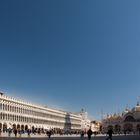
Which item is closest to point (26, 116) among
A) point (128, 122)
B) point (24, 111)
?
point (24, 111)

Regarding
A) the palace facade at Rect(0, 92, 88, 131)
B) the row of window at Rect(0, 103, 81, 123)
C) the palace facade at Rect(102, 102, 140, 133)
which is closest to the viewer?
the palace facade at Rect(0, 92, 88, 131)

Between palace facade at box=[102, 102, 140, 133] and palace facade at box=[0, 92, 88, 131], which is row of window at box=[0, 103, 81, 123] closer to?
palace facade at box=[0, 92, 88, 131]

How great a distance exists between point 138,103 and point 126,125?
1998 cm

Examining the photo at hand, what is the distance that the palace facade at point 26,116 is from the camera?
96.0 metres

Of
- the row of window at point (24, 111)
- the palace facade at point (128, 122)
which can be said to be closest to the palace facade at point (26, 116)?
the row of window at point (24, 111)

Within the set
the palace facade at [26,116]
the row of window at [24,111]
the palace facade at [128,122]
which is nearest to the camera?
the palace facade at [26,116]

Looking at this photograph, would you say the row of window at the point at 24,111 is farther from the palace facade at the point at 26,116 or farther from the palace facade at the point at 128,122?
the palace facade at the point at 128,122

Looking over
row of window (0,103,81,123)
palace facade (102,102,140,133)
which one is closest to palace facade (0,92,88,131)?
row of window (0,103,81,123)

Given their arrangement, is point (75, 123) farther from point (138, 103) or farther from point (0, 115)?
point (0, 115)

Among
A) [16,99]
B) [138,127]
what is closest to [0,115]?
[16,99]

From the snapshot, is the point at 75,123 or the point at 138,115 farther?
the point at 75,123

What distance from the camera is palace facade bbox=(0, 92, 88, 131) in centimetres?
9603

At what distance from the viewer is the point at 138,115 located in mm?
167375

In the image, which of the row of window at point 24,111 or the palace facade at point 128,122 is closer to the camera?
the row of window at point 24,111
